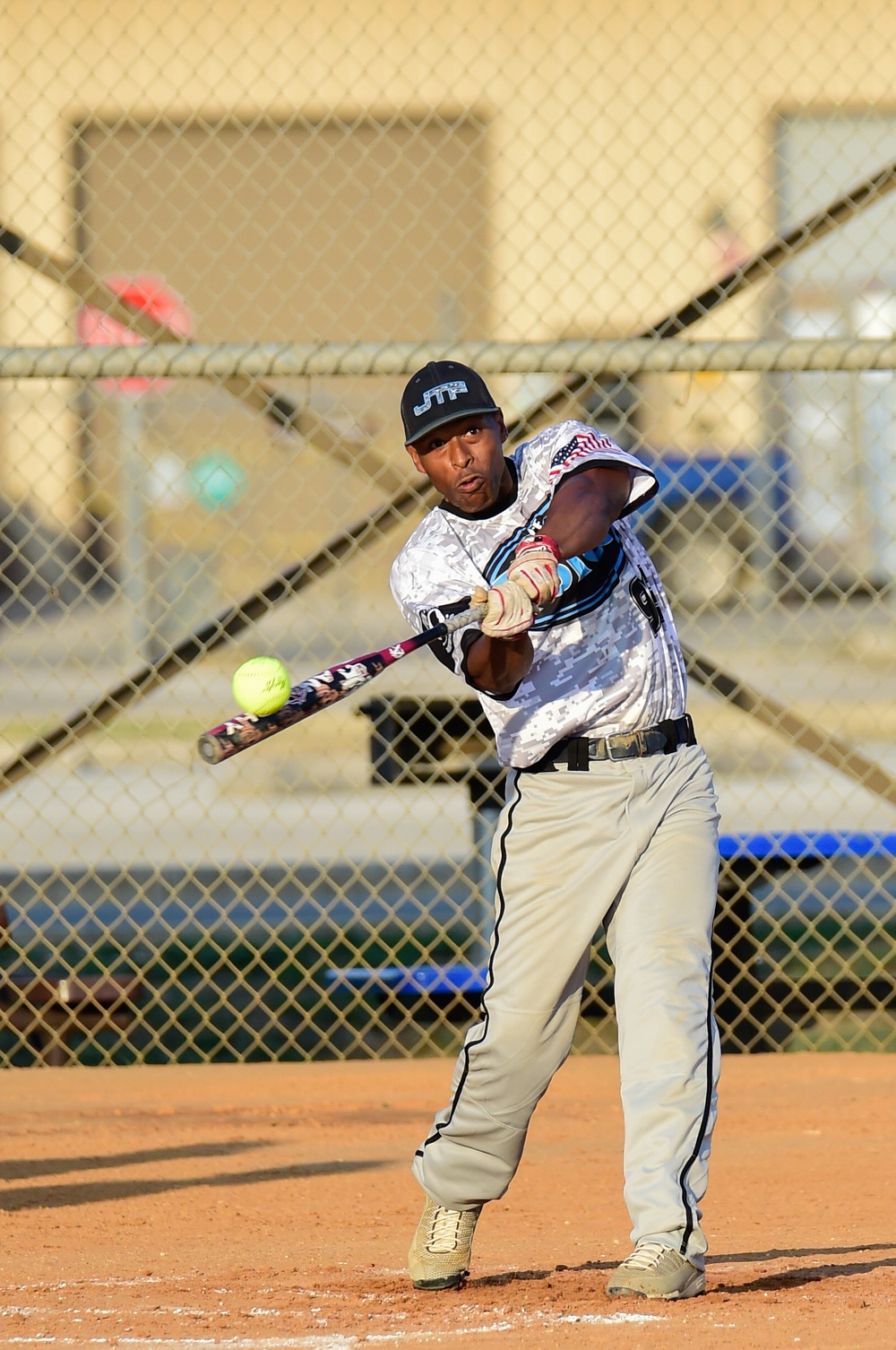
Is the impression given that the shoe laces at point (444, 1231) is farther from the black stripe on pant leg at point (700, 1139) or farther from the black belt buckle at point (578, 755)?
the black belt buckle at point (578, 755)

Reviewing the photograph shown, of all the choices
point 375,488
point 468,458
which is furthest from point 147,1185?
point 375,488

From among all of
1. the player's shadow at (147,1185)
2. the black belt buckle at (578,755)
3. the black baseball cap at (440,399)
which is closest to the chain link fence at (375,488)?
the player's shadow at (147,1185)

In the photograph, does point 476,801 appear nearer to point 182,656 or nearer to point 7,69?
point 182,656

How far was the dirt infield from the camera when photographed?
3.03 m

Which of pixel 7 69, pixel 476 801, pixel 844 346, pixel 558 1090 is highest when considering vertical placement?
pixel 7 69

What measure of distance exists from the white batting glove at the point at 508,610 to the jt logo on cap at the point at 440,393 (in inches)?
18.8

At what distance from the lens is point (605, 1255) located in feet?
11.8

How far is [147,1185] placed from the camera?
14.5 feet

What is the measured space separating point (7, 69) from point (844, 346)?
11.4 meters

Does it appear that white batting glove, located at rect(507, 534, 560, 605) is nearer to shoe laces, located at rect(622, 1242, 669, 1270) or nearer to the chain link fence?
shoe laces, located at rect(622, 1242, 669, 1270)

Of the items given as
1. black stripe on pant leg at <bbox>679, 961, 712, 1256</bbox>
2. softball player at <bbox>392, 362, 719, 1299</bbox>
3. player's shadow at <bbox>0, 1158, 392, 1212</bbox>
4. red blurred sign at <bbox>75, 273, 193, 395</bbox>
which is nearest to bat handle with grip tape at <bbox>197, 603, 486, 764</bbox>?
softball player at <bbox>392, 362, 719, 1299</bbox>

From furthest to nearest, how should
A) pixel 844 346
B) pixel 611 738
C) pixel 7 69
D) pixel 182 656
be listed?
pixel 7 69 < pixel 182 656 < pixel 844 346 < pixel 611 738

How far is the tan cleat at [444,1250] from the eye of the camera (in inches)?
128

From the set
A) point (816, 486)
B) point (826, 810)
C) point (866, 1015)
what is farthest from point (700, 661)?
point (816, 486)
